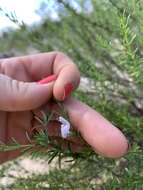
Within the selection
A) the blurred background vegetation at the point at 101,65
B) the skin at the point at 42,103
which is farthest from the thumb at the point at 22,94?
the blurred background vegetation at the point at 101,65

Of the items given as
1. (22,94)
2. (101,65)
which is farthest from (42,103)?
(101,65)

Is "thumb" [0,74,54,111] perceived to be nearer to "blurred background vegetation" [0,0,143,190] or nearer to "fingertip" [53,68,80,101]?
"fingertip" [53,68,80,101]

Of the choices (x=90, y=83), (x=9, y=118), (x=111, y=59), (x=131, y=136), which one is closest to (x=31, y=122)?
(x=9, y=118)

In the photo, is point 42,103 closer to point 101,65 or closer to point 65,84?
point 65,84

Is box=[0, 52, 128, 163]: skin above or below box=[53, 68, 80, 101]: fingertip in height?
below

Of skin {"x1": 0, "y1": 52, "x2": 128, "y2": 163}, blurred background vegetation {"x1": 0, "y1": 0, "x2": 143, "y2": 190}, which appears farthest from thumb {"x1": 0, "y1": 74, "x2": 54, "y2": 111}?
blurred background vegetation {"x1": 0, "y1": 0, "x2": 143, "y2": 190}

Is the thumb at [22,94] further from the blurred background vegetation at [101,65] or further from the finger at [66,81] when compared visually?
the blurred background vegetation at [101,65]
